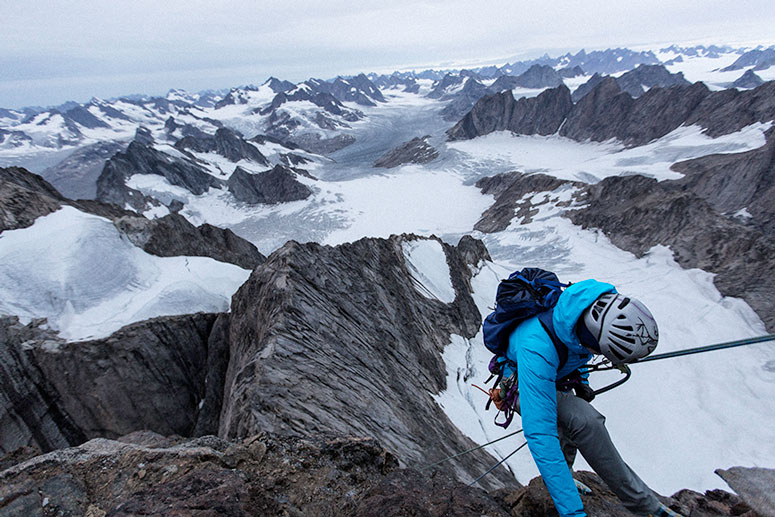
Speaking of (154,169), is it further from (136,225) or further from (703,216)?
(703,216)

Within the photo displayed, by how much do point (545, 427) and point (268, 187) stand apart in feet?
318

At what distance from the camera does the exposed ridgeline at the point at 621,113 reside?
81.3m

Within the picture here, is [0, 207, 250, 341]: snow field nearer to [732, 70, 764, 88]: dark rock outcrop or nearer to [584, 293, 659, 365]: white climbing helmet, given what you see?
[584, 293, 659, 365]: white climbing helmet

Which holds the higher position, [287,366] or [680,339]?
[287,366]

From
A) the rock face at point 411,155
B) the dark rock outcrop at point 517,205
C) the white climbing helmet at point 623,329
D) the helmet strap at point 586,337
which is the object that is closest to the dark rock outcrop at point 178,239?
the helmet strap at point 586,337

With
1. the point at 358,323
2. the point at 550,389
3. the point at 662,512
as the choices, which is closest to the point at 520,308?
the point at 550,389

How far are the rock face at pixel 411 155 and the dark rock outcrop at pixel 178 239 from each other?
108 m

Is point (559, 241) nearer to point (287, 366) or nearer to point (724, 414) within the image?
point (724, 414)

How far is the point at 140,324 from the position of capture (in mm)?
12562

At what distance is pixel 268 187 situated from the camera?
93312mm

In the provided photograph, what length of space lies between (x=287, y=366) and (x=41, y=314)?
1038 cm

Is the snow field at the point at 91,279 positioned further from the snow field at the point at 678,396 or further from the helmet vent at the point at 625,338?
the helmet vent at the point at 625,338

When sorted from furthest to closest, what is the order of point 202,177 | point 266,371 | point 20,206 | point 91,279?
point 202,177, point 20,206, point 91,279, point 266,371

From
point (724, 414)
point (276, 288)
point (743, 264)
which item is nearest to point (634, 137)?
point (743, 264)
